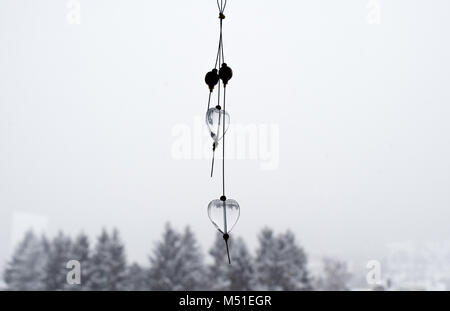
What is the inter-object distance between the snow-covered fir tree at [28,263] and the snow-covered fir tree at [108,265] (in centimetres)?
76

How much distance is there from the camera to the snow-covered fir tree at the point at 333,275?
624 centimetres

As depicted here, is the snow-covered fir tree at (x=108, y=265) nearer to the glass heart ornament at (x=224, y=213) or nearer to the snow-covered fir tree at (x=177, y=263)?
the snow-covered fir tree at (x=177, y=263)

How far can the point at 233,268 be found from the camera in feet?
22.6

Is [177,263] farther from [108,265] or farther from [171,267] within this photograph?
[108,265]

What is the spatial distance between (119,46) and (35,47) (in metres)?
0.71

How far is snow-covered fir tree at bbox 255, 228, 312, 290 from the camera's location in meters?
6.91

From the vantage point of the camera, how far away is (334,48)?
3.44 meters

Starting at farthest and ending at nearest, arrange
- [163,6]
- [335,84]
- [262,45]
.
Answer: [335,84], [262,45], [163,6]

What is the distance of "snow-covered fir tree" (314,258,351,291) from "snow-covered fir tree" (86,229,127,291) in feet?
10.6

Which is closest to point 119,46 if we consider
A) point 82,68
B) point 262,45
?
point 82,68

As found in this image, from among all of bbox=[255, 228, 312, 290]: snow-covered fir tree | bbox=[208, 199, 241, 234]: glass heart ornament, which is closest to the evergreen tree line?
bbox=[255, 228, 312, 290]: snow-covered fir tree

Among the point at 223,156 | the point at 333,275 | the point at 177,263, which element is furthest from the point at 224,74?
the point at 177,263

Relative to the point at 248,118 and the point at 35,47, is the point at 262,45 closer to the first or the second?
the point at 248,118

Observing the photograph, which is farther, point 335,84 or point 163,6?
point 335,84
